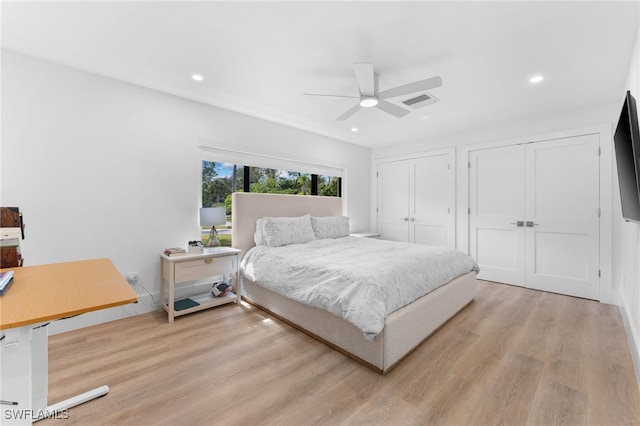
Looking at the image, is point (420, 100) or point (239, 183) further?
point (239, 183)

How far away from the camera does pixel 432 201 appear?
502cm

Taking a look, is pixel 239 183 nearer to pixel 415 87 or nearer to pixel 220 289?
pixel 220 289

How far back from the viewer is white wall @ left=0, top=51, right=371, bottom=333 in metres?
2.45

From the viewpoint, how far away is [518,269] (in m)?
4.09

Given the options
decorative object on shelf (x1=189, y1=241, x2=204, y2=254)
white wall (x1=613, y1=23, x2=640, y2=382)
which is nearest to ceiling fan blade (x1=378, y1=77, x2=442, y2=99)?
white wall (x1=613, y1=23, x2=640, y2=382)

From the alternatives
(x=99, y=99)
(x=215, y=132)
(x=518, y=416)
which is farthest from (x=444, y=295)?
(x=99, y=99)

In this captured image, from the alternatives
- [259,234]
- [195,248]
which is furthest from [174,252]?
[259,234]

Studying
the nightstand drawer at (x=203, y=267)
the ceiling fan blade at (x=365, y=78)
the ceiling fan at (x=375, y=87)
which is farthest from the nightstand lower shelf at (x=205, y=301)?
the ceiling fan blade at (x=365, y=78)

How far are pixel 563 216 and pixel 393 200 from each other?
2.64 m

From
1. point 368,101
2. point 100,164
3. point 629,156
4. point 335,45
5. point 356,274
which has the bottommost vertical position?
point 356,274

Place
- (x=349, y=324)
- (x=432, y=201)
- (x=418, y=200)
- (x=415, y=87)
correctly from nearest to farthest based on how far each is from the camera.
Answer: (x=349, y=324)
(x=415, y=87)
(x=432, y=201)
(x=418, y=200)

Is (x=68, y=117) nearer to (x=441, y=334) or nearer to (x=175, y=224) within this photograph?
(x=175, y=224)

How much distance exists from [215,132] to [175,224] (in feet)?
4.25

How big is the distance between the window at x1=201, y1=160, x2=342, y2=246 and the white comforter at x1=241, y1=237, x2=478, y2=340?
0.85 metres
